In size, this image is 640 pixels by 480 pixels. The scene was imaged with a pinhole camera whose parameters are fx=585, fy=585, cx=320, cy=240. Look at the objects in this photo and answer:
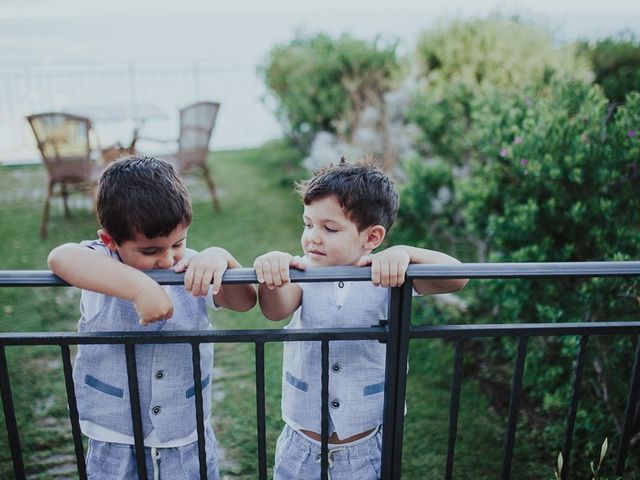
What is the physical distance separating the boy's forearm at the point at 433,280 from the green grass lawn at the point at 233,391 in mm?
1626

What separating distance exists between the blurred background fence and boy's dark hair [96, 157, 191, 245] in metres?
8.33

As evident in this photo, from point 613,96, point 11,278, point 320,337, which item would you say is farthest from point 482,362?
point 613,96

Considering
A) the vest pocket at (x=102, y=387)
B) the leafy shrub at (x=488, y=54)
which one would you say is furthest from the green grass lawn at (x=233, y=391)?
the leafy shrub at (x=488, y=54)

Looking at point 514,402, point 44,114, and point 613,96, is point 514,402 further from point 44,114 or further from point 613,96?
Answer: point 613,96

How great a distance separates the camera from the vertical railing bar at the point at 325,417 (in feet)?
5.26

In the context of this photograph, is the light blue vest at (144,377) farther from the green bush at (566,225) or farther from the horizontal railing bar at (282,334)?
the green bush at (566,225)

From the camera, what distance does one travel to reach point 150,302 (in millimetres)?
1425

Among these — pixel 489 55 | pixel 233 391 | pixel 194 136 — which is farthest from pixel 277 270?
pixel 489 55

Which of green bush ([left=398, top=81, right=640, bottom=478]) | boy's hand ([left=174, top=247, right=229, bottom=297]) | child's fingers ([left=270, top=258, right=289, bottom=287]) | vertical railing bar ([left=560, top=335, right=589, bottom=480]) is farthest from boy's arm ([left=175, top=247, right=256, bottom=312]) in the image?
green bush ([left=398, top=81, right=640, bottom=478])

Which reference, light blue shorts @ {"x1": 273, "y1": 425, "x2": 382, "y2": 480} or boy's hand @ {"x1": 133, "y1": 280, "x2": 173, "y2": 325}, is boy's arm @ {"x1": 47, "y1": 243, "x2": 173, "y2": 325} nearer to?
boy's hand @ {"x1": 133, "y1": 280, "x2": 173, "y2": 325}

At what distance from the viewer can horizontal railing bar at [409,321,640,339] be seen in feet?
5.26

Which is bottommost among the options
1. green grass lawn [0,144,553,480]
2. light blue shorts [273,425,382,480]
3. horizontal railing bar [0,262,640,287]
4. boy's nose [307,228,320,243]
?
green grass lawn [0,144,553,480]

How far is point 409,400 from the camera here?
355cm

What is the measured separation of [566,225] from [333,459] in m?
2.07
